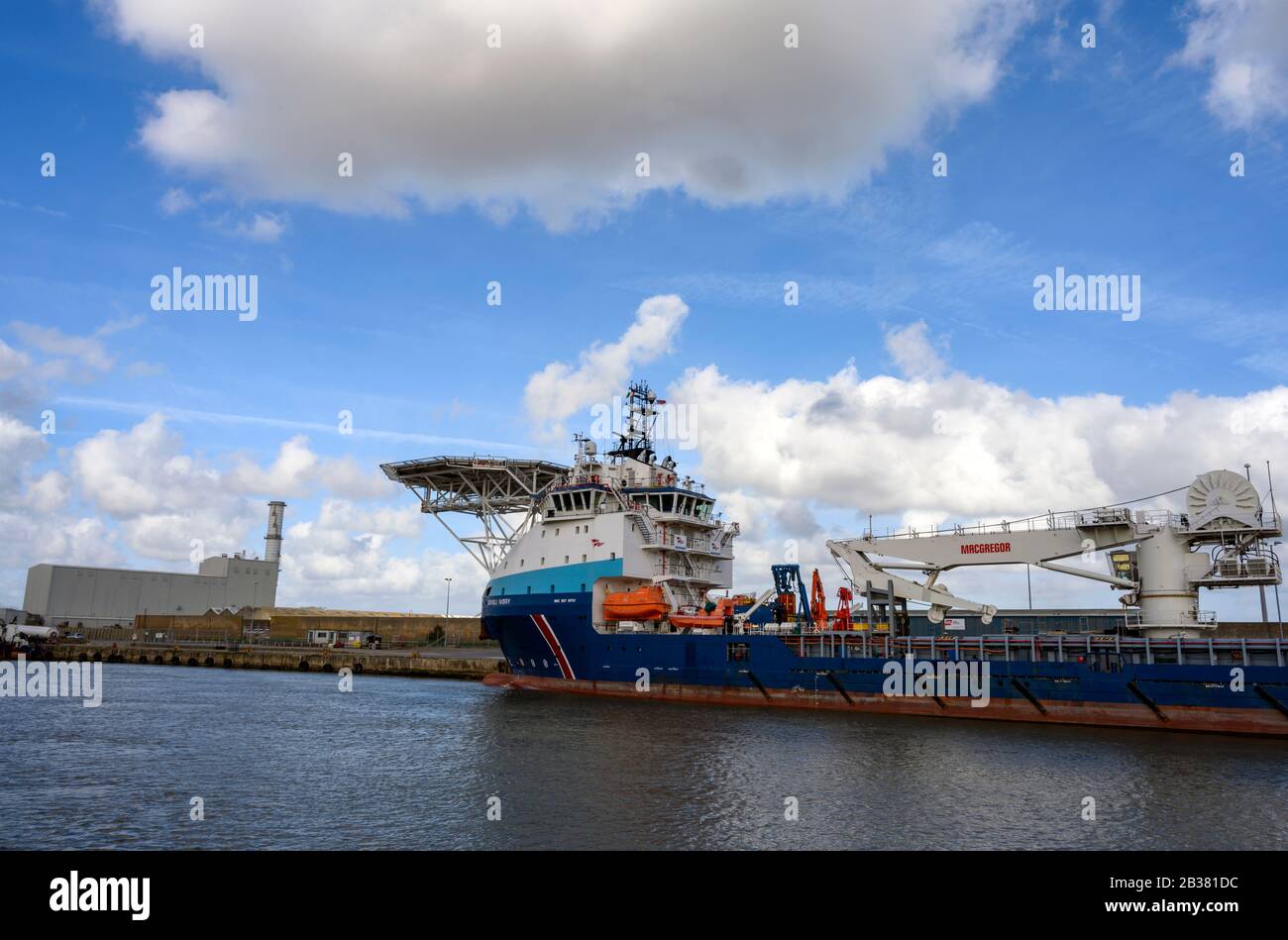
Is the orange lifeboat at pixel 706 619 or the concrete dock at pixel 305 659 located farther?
the concrete dock at pixel 305 659

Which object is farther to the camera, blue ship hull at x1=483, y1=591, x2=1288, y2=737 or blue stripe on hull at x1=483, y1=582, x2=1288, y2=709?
blue stripe on hull at x1=483, y1=582, x2=1288, y2=709

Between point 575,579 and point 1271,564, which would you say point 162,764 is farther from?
point 1271,564

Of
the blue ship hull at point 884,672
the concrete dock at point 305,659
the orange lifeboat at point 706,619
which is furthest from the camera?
the concrete dock at point 305,659

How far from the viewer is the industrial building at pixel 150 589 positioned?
103m

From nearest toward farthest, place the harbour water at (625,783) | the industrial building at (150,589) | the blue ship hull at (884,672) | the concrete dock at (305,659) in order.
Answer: the harbour water at (625,783)
the blue ship hull at (884,672)
the concrete dock at (305,659)
the industrial building at (150,589)

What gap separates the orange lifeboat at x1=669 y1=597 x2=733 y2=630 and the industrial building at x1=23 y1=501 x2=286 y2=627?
9145 cm

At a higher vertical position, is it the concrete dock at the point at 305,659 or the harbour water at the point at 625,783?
the harbour water at the point at 625,783

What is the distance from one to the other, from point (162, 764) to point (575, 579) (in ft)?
65.3

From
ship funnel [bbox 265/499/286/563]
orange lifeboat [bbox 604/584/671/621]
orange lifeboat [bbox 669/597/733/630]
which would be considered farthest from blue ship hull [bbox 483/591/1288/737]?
ship funnel [bbox 265/499/286/563]

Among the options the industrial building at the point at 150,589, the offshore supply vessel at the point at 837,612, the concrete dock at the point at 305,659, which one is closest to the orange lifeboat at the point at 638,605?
the offshore supply vessel at the point at 837,612

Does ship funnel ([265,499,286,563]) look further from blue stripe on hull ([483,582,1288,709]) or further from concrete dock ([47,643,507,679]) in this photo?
blue stripe on hull ([483,582,1288,709])

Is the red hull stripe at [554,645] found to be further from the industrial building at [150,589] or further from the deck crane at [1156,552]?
the industrial building at [150,589]

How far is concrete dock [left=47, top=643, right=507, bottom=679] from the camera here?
193ft
